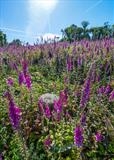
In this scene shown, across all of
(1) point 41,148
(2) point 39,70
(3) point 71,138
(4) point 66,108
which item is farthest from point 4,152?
(2) point 39,70

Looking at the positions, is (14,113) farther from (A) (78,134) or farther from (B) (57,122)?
(B) (57,122)

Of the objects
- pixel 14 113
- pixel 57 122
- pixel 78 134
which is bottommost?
pixel 57 122

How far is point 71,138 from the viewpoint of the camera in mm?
5219

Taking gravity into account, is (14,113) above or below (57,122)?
above

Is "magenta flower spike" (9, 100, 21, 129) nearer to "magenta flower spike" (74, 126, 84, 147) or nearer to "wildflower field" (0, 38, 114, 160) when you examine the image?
"wildflower field" (0, 38, 114, 160)

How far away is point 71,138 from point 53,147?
355 millimetres

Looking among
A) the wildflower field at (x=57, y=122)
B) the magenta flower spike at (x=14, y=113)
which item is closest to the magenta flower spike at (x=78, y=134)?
the wildflower field at (x=57, y=122)

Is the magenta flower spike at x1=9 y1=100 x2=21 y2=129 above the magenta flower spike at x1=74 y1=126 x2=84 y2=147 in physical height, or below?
above

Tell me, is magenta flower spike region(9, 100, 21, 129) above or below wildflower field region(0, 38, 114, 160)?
above

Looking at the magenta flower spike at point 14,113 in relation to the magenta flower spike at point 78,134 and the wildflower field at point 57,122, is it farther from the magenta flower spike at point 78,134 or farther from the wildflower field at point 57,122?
the magenta flower spike at point 78,134

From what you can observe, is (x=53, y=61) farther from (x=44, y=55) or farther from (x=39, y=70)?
(x=44, y=55)

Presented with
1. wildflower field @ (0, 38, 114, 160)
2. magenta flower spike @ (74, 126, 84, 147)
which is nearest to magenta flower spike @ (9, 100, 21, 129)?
wildflower field @ (0, 38, 114, 160)

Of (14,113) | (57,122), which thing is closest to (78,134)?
(14,113)

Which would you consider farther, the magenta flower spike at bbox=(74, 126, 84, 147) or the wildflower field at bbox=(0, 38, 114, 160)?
the wildflower field at bbox=(0, 38, 114, 160)
